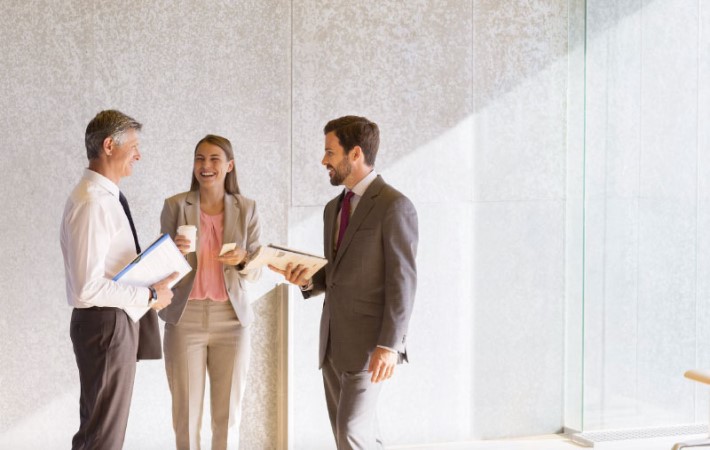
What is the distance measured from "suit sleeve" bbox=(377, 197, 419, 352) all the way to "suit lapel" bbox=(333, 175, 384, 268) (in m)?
0.09

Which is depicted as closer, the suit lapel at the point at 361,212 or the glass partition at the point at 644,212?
the suit lapel at the point at 361,212

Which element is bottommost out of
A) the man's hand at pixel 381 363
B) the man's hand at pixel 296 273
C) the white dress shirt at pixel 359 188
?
the man's hand at pixel 381 363

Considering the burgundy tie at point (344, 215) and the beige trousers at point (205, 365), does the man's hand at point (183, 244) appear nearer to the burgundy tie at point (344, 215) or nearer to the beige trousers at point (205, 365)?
the beige trousers at point (205, 365)

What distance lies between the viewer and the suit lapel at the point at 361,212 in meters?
3.38

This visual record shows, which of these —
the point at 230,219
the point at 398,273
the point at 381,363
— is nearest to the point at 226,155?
the point at 230,219

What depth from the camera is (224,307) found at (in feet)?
12.9

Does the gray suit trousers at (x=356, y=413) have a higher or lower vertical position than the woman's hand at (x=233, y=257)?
lower

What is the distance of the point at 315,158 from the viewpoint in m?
4.79

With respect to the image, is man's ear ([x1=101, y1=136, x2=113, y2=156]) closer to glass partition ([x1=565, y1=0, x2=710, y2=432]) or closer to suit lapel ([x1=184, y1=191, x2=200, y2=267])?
suit lapel ([x1=184, y1=191, x2=200, y2=267])

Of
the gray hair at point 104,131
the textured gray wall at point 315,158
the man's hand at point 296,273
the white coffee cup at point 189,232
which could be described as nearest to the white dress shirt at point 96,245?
the gray hair at point 104,131

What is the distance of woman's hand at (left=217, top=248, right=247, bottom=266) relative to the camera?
3711 mm

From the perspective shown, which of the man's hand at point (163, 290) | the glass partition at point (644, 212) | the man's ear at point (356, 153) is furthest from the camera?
the glass partition at point (644, 212)

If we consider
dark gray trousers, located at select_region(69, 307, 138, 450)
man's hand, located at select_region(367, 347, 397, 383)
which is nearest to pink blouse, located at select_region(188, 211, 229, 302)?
dark gray trousers, located at select_region(69, 307, 138, 450)

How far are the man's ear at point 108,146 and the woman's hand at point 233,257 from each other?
67cm
